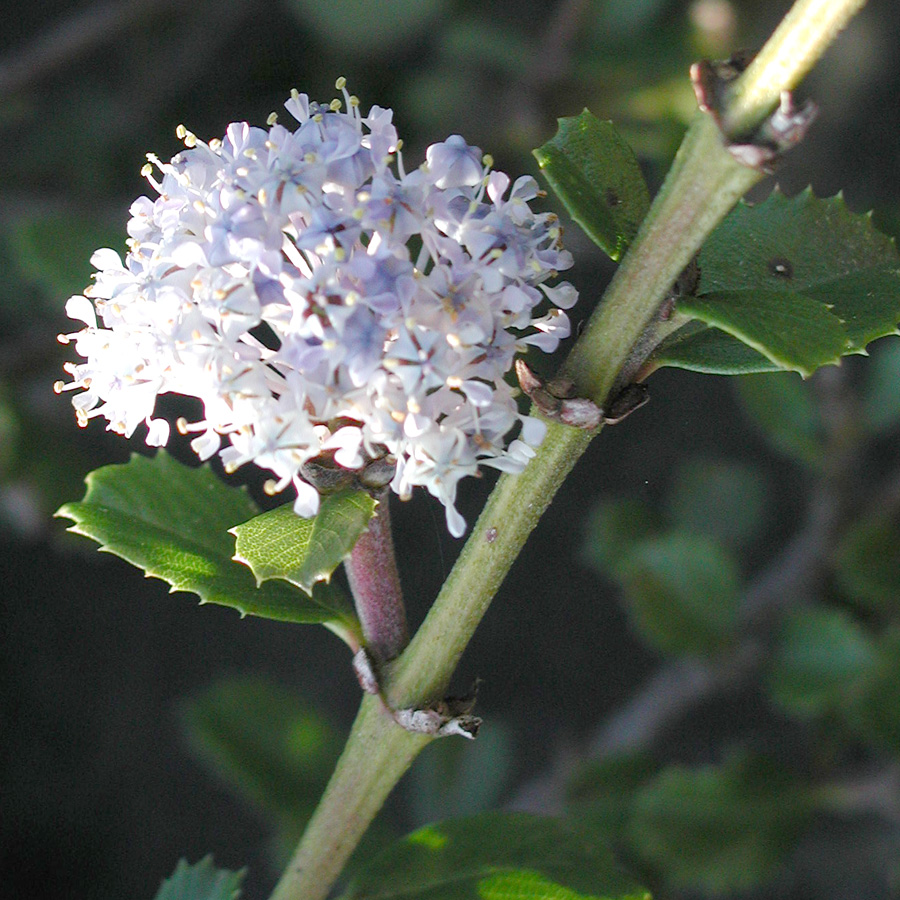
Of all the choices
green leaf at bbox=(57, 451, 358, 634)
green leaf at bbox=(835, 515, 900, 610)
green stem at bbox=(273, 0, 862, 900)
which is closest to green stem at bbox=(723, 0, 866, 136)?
green stem at bbox=(273, 0, 862, 900)

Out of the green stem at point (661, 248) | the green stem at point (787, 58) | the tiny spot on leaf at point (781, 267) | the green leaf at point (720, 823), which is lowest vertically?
the green leaf at point (720, 823)

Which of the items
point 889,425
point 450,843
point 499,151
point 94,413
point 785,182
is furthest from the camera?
point 785,182

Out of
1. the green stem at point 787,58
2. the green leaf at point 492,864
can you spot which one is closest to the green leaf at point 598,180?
the green stem at point 787,58

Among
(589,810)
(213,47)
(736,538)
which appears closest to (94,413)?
(589,810)

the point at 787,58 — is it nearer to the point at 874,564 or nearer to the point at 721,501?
the point at 874,564

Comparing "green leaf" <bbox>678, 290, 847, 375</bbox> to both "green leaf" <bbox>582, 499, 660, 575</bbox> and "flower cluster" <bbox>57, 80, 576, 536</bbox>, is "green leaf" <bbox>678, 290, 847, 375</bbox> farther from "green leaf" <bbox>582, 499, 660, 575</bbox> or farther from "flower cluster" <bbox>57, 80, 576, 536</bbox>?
"green leaf" <bbox>582, 499, 660, 575</bbox>

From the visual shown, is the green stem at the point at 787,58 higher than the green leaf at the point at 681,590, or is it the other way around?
the green stem at the point at 787,58

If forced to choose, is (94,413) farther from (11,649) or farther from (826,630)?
(11,649)

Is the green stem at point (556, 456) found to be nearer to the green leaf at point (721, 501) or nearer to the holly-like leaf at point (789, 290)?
the holly-like leaf at point (789, 290)
